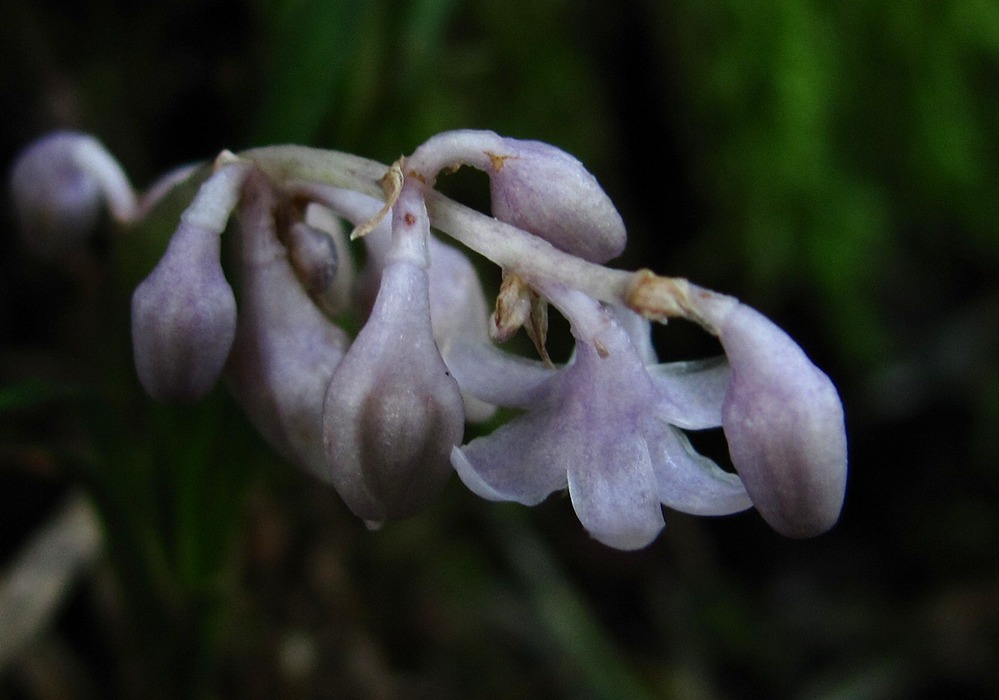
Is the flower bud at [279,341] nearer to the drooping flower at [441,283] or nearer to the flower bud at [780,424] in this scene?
the drooping flower at [441,283]

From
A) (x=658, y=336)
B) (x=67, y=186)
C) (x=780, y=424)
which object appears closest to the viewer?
(x=780, y=424)

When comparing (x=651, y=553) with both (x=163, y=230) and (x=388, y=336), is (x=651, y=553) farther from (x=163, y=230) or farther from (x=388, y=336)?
(x=388, y=336)

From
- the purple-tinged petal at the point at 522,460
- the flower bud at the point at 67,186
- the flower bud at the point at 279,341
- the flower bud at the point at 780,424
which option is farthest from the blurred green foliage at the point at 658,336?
the flower bud at the point at 780,424

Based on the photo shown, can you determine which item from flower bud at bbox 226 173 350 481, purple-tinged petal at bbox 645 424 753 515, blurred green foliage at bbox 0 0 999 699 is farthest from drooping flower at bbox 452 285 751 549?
blurred green foliage at bbox 0 0 999 699

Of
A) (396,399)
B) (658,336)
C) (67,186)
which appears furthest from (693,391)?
(658,336)

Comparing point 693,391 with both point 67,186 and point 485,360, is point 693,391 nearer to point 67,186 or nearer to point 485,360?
point 485,360

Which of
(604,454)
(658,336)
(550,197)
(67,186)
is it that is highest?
(550,197)
